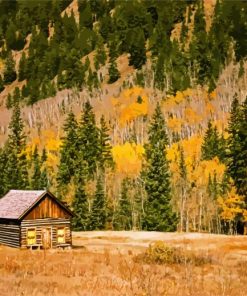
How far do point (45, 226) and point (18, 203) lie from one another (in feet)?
11.1

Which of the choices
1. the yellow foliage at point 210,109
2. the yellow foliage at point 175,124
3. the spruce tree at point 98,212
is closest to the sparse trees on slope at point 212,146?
the yellow foliage at point 175,124

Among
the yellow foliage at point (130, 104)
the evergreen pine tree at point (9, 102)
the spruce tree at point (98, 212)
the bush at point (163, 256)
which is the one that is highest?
the evergreen pine tree at point (9, 102)

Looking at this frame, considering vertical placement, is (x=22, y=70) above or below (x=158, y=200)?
above

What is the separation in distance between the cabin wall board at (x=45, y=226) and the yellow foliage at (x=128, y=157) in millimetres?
58565

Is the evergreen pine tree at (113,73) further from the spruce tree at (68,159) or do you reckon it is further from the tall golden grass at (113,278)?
the tall golden grass at (113,278)

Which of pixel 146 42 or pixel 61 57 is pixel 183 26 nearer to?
pixel 146 42

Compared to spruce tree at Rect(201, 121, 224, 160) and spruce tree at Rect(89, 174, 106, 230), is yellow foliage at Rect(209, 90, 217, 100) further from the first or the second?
spruce tree at Rect(89, 174, 106, 230)

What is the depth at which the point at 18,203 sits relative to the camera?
151 ft

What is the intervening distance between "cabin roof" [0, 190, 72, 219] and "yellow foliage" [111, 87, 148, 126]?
86.8 meters

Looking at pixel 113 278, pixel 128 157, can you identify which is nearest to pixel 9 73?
pixel 128 157

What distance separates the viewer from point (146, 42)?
17050 cm

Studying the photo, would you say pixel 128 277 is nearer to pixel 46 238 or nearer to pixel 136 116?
pixel 46 238

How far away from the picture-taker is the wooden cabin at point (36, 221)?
146ft

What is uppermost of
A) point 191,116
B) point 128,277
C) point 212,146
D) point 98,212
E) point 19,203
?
point 191,116
